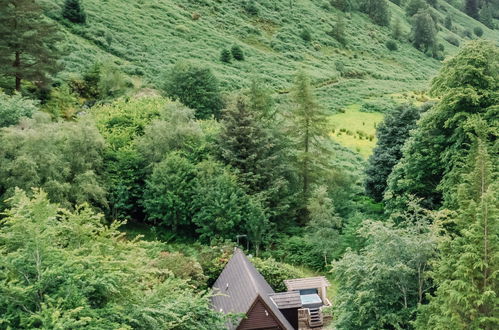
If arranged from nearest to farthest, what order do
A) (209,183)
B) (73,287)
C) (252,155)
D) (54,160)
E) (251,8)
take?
(73,287) → (54,160) → (209,183) → (252,155) → (251,8)

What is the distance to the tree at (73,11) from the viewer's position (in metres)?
57.8

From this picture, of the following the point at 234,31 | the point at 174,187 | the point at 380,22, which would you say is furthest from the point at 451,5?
the point at 174,187

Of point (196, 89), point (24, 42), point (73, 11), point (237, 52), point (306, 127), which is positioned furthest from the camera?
point (237, 52)

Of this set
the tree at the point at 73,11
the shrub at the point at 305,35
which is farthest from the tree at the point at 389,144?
the shrub at the point at 305,35

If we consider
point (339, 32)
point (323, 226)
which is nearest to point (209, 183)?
point (323, 226)

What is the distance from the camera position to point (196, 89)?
44.7m

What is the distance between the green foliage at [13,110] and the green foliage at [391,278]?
2158 cm

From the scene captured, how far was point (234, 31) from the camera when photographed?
75750 millimetres

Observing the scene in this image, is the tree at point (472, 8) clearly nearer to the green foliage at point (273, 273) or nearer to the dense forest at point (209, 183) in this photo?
the dense forest at point (209, 183)

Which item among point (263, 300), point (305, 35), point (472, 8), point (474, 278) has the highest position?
point (474, 278)

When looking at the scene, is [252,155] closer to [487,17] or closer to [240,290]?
[240,290]

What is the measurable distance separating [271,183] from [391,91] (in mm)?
48072

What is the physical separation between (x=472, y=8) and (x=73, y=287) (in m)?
156

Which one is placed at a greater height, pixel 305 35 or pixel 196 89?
pixel 196 89
